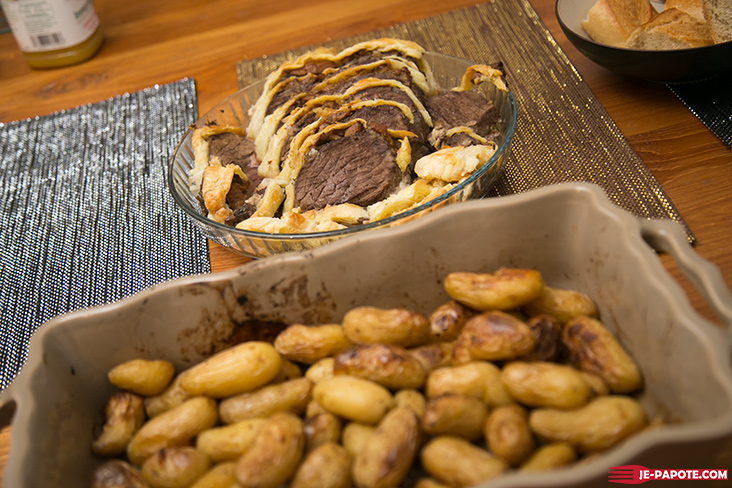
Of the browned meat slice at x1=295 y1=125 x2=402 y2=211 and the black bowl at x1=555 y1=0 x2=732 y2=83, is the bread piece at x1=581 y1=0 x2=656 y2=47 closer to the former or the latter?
the black bowl at x1=555 y1=0 x2=732 y2=83

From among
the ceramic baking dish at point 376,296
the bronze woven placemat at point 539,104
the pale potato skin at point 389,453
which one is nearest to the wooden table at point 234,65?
the bronze woven placemat at point 539,104

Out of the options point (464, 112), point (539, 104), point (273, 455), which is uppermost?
point (273, 455)

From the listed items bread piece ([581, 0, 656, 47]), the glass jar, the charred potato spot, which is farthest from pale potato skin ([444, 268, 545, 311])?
the glass jar

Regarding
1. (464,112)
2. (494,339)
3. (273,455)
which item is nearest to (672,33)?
(464,112)

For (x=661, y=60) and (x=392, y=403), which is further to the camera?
(x=661, y=60)

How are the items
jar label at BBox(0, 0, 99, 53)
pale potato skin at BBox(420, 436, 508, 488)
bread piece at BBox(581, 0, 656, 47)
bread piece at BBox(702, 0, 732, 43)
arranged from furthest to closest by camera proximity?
jar label at BBox(0, 0, 99, 53), bread piece at BBox(581, 0, 656, 47), bread piece at BBox(702, 0, 732, 43), pale potato skin at BBox(420, 436, 508, 488)

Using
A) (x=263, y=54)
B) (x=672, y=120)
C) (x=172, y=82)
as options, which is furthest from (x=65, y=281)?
(x=672, y=120)

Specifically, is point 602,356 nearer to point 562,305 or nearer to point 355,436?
point 562,305
